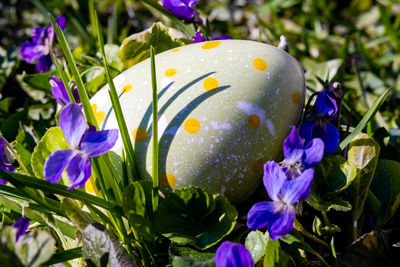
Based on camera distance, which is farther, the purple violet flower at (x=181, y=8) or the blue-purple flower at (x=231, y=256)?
the purple violet flower at (x=181, y=8)

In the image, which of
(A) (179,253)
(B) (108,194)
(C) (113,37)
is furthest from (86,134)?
(C) (113,37)

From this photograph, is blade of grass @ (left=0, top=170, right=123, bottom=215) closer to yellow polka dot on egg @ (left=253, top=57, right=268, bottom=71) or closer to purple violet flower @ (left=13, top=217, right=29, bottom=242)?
purple violet flower @ (left=13, top=217, right=29, bottom=242)

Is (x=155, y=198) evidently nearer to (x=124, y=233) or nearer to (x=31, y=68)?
(x=124, y=233)

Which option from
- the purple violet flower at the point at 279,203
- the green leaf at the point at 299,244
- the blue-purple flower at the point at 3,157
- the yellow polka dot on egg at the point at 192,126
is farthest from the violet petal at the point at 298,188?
the blue-purple flower at the point at 3,157

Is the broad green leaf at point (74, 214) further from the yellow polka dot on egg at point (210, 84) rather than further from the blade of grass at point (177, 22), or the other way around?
the blade of grass at point (177, 22)

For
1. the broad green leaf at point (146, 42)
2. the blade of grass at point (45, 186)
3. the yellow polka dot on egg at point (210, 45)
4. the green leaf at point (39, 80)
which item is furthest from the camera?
the green leaf at point (39, 80)

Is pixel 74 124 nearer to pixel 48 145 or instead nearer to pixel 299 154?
pixel 48 145

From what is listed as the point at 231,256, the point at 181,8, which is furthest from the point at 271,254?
the point at 181,8

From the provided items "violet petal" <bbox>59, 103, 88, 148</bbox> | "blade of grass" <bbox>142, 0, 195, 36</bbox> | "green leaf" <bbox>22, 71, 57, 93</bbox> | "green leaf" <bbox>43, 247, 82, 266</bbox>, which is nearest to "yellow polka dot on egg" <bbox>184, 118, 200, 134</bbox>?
"violet petal" <bbox>59, 103, 88, 148</bbox>
